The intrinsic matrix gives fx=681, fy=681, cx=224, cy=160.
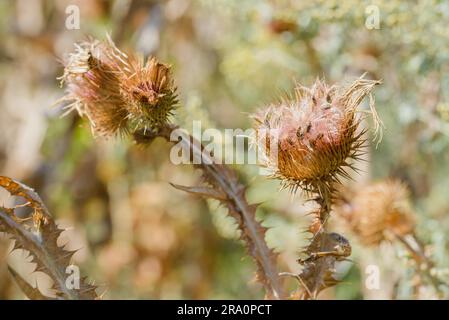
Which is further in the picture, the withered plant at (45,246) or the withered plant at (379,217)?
the withered plant at (379,217)

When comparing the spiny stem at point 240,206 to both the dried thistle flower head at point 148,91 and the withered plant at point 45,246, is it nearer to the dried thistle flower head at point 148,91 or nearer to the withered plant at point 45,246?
the dried thistle flower head at point 148,91

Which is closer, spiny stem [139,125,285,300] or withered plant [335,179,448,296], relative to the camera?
spiny stem [139,125,285,300]

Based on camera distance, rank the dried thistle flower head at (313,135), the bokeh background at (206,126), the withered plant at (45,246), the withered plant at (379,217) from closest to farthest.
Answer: the dried thistle flower head at (313,135) → the withered plant at (45,246) → the withered plant at (379,217) → the bokeh background at (206,126)

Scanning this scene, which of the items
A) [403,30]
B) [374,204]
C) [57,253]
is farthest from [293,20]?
[57,253]

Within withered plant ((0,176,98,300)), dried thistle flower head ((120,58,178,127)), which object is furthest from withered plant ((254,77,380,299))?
withered plant ((0,176,98,300))

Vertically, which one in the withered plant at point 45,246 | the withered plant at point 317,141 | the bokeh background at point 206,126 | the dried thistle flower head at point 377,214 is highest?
the bokeh background at point 206,126

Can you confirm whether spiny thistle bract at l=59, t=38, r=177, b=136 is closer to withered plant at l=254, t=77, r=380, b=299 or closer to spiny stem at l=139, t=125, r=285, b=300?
spiny stem at l=139, t=125, r=285, b=300

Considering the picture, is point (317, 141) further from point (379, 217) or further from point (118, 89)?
point (379, 217)

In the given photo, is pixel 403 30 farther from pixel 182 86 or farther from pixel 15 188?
pixel 182 86

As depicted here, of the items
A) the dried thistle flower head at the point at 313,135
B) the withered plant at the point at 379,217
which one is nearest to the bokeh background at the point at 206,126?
the withered plant at the point at 379,217
